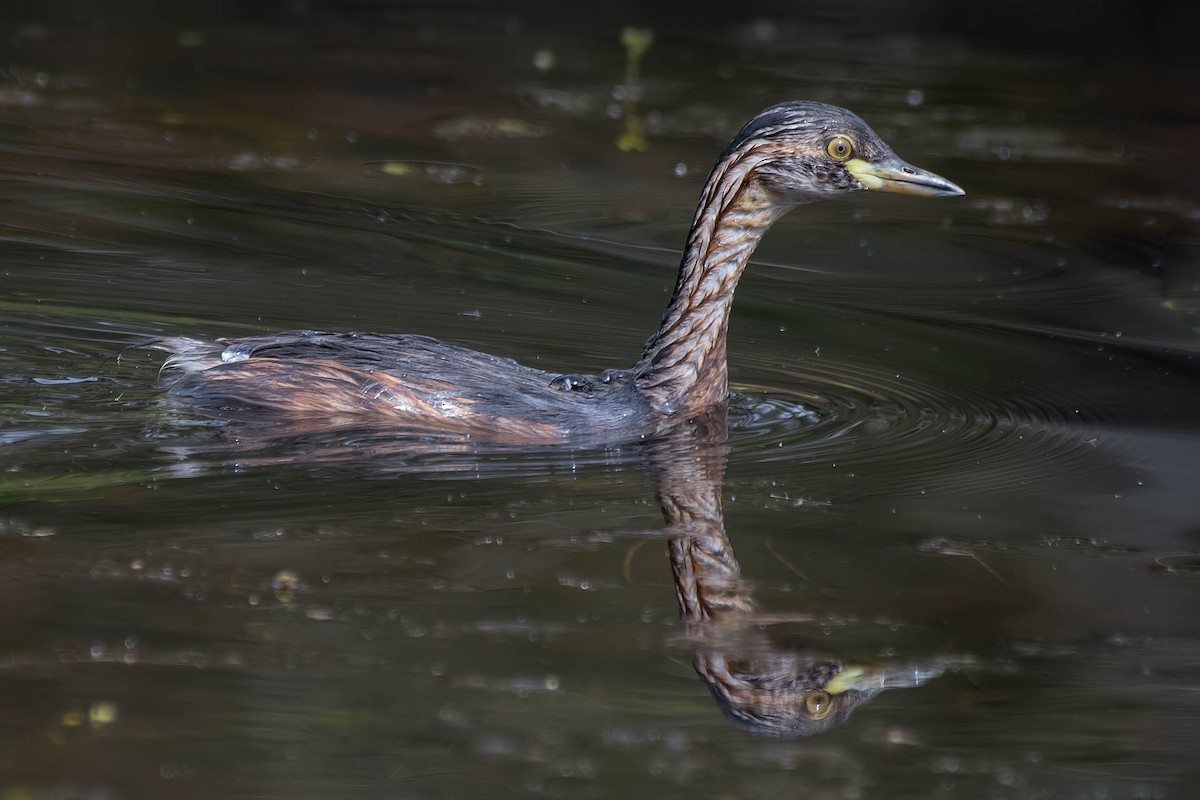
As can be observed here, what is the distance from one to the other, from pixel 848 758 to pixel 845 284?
5350 millimetres

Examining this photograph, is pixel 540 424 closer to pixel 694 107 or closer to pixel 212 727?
pixel 212 727

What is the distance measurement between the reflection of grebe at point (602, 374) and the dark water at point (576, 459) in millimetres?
184

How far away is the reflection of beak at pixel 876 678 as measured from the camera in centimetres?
508

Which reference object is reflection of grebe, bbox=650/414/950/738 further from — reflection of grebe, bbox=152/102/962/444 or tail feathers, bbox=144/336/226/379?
tail feathers, bbox=144/336/226/379

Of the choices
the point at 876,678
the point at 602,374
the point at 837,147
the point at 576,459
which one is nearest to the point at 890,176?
the point at 837,147

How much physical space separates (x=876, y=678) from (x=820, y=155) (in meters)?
2.67

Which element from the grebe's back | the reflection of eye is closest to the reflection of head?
the reflection of eye

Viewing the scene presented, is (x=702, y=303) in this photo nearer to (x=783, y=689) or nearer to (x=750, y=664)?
(x=750, y=664)

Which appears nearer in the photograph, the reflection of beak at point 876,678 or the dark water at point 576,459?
the dark water at point 576,459

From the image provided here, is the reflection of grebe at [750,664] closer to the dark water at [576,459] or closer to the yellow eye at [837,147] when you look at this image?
the dark water at [576,459]

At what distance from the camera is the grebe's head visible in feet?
23.5

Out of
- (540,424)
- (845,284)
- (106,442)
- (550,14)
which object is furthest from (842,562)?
(550,14)

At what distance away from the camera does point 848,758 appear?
4723 mm

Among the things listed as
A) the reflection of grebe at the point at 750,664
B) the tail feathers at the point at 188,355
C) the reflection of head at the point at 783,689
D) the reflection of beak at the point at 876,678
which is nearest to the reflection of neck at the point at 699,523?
the reflection of grebe at the point at 750,664
